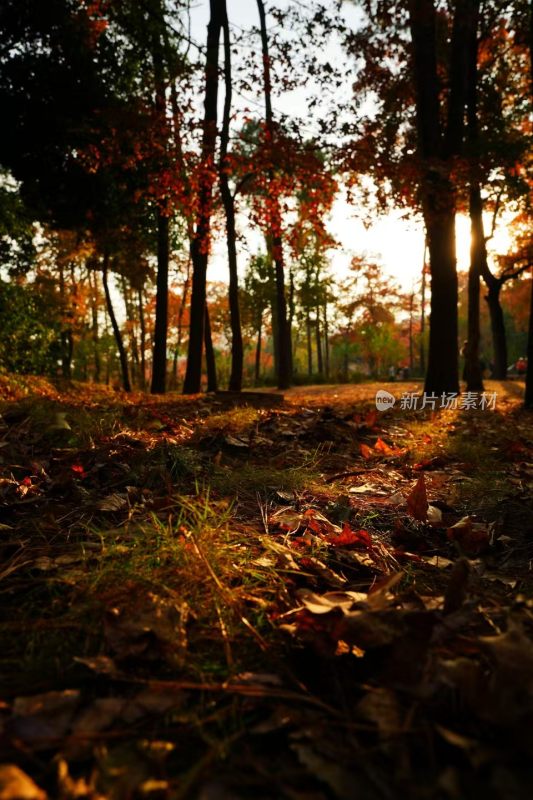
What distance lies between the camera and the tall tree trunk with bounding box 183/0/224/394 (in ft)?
26.5

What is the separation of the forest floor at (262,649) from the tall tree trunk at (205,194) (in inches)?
295

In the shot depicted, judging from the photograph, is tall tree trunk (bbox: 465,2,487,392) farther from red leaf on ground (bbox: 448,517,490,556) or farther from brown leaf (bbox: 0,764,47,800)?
brown leaf (bbox: 0,764,47,800)

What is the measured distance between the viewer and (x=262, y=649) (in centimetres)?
97

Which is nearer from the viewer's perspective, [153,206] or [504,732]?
[504,732]

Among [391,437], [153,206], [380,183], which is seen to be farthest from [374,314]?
[391,437]

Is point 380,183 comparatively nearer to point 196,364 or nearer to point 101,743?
point 196,364

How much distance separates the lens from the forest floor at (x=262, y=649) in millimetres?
654

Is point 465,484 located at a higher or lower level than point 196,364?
lower

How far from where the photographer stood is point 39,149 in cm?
960

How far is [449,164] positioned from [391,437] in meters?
5.54

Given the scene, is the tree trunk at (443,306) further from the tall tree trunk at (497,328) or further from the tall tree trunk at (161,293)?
the tall tree trunk at (497,328)

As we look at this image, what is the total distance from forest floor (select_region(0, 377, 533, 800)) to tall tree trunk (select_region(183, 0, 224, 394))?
7.49 meters

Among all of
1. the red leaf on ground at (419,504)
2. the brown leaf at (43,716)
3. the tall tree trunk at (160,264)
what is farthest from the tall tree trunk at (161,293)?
the brown leaf at (43,716)

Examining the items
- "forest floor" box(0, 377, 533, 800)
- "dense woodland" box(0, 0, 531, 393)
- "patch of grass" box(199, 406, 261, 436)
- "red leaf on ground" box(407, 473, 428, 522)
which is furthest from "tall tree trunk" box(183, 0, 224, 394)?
"red leaf on ground" box(407, 473, 428, 522)
